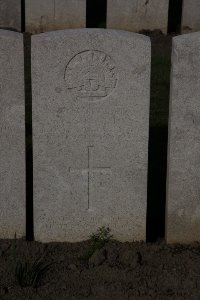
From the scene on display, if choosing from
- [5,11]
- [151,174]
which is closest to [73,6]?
[5,11]

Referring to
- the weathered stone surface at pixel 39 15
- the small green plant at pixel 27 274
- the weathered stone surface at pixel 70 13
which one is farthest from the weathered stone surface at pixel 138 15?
the small green plant at pixel 27 274

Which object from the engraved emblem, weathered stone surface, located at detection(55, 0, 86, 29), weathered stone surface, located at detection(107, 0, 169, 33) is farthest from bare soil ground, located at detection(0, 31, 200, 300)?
weathered stone surface, located at detection(55, 0, 86, 29)

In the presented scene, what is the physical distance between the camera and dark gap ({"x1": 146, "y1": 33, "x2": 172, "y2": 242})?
516 cm

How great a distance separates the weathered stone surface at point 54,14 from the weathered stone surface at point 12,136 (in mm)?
5836

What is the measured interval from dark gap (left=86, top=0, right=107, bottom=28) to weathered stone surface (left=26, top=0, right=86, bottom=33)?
17.8 inches

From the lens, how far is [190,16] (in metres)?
10.0

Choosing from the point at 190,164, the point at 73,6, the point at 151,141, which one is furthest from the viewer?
the point at 73,6

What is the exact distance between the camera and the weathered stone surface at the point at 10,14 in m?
10.1

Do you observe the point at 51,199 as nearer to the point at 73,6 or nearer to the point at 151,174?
the point at 151,174

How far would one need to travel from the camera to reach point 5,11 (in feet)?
33.4

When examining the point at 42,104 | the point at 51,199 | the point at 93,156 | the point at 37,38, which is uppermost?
the point at 37,38

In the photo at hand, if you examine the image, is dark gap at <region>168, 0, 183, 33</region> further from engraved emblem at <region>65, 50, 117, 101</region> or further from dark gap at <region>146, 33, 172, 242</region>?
engraved emblem at <region>65, 50, 117, 101</region>

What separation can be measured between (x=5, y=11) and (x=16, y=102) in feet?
20.0

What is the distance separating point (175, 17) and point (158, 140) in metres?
4.99
